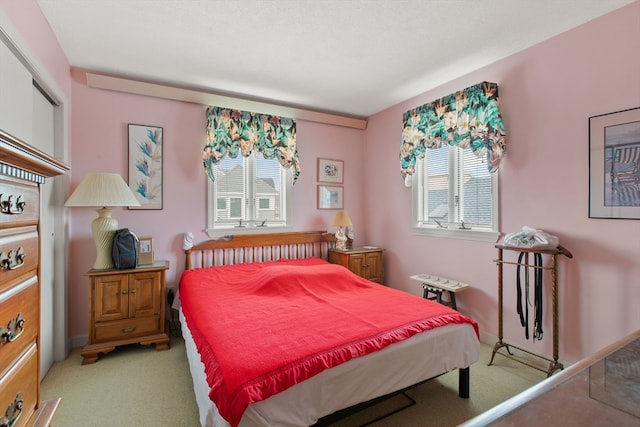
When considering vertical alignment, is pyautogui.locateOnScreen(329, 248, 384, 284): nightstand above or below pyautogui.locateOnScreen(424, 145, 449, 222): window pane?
below

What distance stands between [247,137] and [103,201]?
1633mm

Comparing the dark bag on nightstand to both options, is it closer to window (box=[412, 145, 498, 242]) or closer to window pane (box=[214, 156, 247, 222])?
window pane (box=[214, 156, 247, 222])

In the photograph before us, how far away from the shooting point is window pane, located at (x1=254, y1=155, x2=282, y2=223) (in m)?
3.86

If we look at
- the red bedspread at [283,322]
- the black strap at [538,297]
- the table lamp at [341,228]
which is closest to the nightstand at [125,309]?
the red bedspread at [283,322]

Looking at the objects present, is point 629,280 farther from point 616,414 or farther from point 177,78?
point 177,78

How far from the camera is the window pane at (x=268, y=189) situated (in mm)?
Result: 3863

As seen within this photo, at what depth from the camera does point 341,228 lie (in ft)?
14.0

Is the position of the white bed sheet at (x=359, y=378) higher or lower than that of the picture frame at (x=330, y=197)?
lower

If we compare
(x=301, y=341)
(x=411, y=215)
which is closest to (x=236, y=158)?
(x=411, y=215)

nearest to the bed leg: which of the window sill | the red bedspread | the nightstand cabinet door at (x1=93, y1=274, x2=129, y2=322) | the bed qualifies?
the bed

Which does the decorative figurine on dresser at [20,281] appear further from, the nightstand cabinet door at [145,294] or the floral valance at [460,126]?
the floral valance at [460,126]

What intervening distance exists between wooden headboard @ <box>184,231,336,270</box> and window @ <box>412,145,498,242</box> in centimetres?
131

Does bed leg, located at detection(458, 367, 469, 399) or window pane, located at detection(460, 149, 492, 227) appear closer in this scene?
bed leg, located at detection(458, 367, 469, 399)

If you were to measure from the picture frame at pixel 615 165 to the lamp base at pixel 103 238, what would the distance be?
13.2ft
